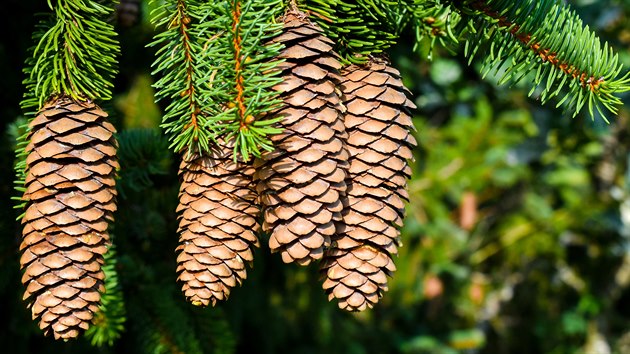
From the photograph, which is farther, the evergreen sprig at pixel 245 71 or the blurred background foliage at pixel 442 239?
the blurred background foliage at pixel 442 239

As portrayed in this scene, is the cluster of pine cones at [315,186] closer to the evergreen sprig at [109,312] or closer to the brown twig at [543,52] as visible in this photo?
the brown twig at [543,52]

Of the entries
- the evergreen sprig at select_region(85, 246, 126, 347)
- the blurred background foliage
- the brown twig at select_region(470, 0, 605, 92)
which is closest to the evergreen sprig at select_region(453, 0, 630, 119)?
the brown twig at select_region(470, 0, 605, 92)

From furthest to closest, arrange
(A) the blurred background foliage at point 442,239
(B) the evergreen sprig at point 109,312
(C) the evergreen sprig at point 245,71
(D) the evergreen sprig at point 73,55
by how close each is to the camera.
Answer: (A) the blurred background foliage at point 442,239
(B) the evergreen sprig at point 109,312
(D) the evergreen sprig at point 73,55
(C) the evergreen sprig at point 245,71

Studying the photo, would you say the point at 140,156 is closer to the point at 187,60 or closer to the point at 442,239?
the point at 187,60

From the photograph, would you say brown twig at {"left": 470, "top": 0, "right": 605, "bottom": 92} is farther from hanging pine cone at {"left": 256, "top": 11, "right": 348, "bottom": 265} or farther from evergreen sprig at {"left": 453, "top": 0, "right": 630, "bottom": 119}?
hanging pine cone at {"left": 256, "top": 11, "right": 348, "bottom": 265}

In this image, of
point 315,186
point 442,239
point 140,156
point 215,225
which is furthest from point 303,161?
point 442,239

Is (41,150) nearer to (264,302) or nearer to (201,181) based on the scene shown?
(201,181)

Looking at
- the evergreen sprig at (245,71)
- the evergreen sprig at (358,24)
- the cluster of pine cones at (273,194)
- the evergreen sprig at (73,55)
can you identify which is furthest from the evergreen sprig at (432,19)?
the evergreen sprig at (73,55)

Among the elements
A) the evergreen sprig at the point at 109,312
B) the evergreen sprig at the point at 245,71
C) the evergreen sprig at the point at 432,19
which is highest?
the evergreen sprig at the point at 432,19
